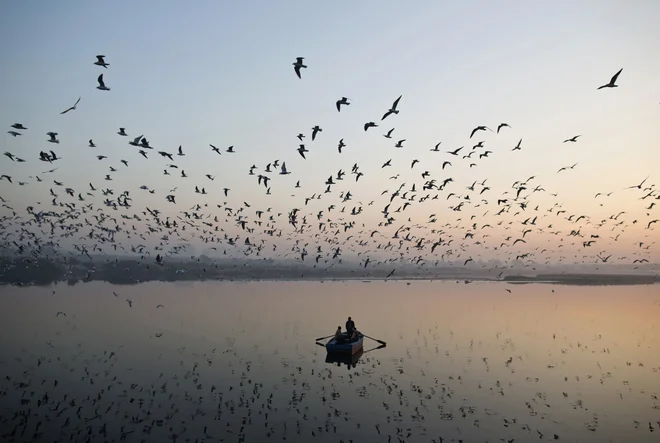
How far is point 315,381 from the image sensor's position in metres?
31.7

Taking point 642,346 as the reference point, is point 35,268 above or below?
below

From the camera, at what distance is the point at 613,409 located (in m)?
27.2

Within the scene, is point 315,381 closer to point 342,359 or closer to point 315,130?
point 342,359

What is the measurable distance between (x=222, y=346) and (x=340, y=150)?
21.7m

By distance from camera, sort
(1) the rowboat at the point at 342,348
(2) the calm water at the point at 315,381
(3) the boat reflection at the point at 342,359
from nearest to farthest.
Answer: (2) the calm water at the point at 315,381
(3) the boat reflection at the point at 342,359
(1) the rowboat at the point at 342,348

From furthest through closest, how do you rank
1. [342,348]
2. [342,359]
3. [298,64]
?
[342,348], [342,359], [298,64]

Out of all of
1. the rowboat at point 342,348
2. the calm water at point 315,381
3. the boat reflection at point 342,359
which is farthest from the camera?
the rowboat at point 342,348

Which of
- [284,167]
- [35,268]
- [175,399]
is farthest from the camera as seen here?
[35,268]

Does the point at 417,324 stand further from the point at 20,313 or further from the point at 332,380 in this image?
the point at 20,313

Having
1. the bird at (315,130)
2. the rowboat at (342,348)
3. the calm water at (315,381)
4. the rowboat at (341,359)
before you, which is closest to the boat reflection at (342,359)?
the rowboat at (341,359)

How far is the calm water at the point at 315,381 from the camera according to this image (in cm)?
2262

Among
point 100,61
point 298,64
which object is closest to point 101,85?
point 100,61

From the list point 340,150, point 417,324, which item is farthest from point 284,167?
point 417,324

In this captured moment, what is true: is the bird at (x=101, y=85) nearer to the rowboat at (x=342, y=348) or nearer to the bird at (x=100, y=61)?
the bird at (x=100, y=61)
